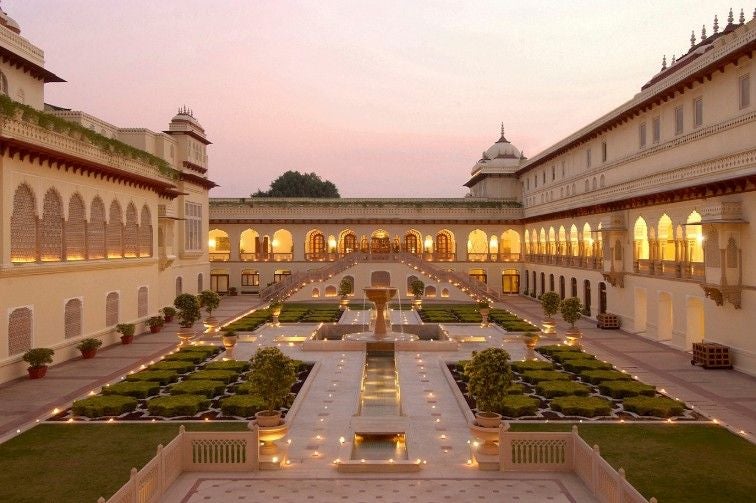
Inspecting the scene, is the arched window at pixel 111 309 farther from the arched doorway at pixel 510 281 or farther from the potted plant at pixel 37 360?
the arched doorway at pixel 510 281

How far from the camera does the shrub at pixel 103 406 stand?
17641 mm

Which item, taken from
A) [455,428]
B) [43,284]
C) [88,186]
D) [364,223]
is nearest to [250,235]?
[364,223]

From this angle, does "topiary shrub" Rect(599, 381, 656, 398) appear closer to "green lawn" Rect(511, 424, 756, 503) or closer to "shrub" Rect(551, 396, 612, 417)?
"shrub" Rect(551, 396, 612, 417)

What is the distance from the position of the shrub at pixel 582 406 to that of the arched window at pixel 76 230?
21.3 m

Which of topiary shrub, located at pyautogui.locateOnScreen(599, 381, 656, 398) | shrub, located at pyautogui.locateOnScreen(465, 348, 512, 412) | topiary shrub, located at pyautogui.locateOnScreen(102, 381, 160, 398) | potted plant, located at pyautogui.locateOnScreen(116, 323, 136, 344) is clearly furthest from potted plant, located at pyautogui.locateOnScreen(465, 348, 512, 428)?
potted plant, located at pyautogui.locateOnScreen(116, 323, 136, 344)

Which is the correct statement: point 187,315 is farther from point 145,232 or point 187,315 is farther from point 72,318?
point 145,232

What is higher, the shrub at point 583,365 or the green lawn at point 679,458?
the shrub at point 583,365

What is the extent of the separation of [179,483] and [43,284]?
51.9 feet

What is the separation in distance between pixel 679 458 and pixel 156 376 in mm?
16523

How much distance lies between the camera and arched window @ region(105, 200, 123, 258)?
3145 cm

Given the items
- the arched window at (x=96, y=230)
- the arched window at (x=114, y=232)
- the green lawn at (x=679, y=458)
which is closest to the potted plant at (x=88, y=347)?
the arched window at (x=96, y=230)

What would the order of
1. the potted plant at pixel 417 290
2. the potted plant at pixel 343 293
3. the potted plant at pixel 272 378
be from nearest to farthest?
the potted plant at pixel 272 378
the potted plant at pixel 343 293
the potted plant at pixel 417 290

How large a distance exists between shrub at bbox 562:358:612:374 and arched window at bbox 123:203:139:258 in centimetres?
2320

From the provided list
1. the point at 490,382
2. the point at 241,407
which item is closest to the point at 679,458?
the point at 490,382
